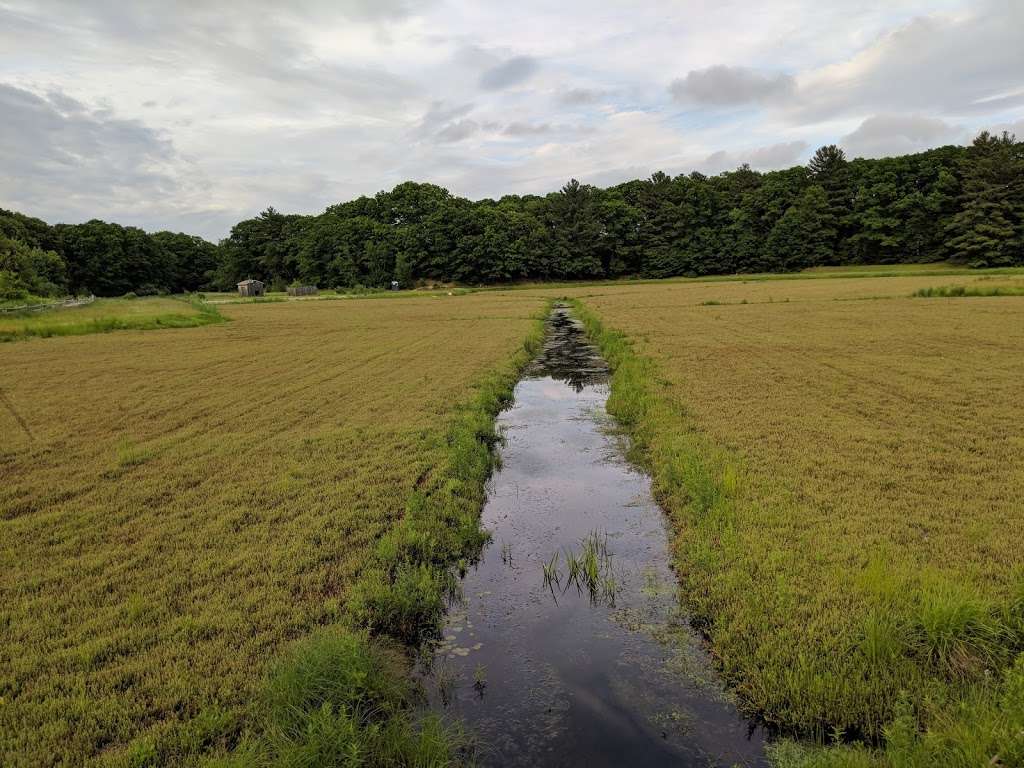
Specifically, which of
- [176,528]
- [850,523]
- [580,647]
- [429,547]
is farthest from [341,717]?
[850,523]

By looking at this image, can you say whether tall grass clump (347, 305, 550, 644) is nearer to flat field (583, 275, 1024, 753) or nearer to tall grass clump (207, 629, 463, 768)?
tall grass clump (207, 629, 463, 768)

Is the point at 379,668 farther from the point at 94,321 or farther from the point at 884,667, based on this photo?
the point at 94,321

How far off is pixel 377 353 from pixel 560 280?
72647 mm

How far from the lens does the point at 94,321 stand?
3353 centimetres

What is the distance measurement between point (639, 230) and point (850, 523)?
93.1 meters

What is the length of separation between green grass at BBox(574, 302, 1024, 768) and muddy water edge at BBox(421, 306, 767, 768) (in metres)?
0.34

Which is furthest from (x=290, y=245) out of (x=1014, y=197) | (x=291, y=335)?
(x=1014, y=197)

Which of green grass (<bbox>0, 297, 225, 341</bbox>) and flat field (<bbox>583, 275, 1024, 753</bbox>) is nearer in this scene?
flat field (<bbox>583, 275, 1024, 753</bbox>)

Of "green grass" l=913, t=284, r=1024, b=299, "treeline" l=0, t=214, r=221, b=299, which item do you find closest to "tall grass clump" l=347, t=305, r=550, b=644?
"green grass" l=913, t=284, r=1024, b=299

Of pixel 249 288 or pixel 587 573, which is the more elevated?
pixel 249 288

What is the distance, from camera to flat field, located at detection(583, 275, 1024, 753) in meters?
4.81

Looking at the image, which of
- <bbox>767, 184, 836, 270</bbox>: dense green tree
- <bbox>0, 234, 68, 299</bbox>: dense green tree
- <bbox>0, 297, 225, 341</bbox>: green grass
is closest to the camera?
<bbox>0, 297, 225, 341</bbox>: green grass

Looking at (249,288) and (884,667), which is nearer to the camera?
(884,667)

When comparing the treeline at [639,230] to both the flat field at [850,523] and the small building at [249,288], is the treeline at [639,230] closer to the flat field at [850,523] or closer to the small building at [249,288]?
the small building at [249,288]
